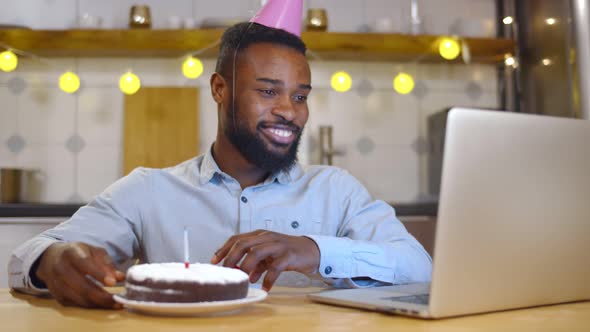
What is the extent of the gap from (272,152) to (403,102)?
1619 millimetres

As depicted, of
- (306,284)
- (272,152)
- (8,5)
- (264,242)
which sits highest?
(8,5)

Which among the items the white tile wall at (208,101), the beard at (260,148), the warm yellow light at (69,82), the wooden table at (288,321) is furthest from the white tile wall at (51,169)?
the wooden table at (288,321)

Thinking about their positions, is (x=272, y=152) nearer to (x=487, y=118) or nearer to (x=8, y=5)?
(x=487, y=118)

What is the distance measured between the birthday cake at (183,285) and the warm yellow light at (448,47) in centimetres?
221

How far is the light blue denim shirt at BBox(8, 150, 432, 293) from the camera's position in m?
1.44

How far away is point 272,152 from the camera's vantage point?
148cm

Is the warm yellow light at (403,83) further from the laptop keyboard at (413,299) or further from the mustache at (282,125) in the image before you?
the laptop keyboard at (413,299)

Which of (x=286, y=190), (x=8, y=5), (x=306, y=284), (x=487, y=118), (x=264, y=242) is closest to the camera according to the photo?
(x=487, y=118)

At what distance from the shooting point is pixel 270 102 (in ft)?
4.83

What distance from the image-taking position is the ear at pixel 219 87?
1.58 meters

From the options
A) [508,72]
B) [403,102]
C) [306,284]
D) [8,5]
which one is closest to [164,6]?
[8,5]

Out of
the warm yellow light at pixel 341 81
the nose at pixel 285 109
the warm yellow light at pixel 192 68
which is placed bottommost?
the nose at pixel 285 109

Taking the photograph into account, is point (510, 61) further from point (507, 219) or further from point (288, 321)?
point (288, 321)

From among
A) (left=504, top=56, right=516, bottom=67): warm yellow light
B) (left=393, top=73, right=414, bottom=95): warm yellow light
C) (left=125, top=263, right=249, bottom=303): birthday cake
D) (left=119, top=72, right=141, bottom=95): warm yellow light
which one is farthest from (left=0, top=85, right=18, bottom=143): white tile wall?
(left=125, top=263, right=249, bottom=303): birthday cake
